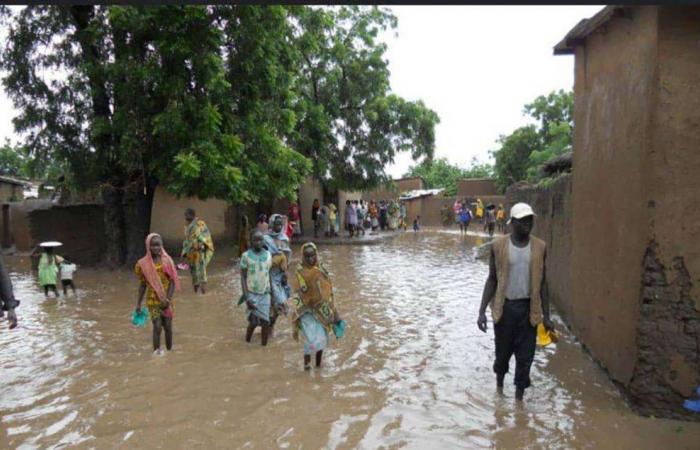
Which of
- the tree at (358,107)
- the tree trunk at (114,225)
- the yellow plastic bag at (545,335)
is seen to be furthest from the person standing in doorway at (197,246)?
the tree at (358,107)

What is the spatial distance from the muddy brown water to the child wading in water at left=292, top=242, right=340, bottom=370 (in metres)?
0.42

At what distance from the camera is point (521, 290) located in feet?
16.6

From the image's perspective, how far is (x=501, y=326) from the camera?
5.19 meters

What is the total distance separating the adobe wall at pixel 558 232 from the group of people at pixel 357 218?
13.4 metres

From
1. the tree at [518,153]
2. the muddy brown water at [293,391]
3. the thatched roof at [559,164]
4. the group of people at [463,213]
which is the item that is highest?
the tree at [518,153]

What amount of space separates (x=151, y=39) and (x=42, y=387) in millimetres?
9216

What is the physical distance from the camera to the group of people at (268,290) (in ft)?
19.9

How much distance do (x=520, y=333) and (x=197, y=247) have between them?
23.2 feet

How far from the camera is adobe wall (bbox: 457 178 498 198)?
42.3 meters

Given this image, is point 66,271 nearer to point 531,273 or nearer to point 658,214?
point 531,273

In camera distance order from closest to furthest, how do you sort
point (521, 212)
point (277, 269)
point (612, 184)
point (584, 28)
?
point (521, 212)
point (612, 184)
point (584, 28)
point (277, 269)

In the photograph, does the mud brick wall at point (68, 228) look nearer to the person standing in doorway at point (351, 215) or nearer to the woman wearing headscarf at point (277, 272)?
the woman wearing headscarf at point (277, 272)

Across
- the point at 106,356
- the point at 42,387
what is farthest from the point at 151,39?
the point at 42,387

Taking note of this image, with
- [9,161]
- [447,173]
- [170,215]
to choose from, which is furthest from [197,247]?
[447,173]
